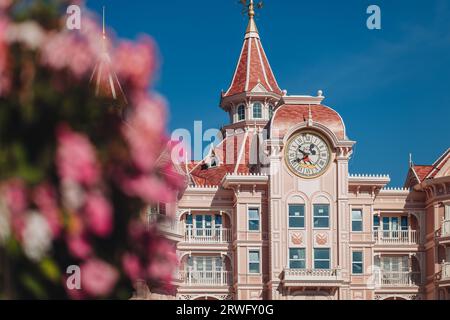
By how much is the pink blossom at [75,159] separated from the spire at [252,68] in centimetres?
4820

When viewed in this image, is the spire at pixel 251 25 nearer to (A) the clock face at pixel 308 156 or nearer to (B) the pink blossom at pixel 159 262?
(A) the clock face at pixel 308 156

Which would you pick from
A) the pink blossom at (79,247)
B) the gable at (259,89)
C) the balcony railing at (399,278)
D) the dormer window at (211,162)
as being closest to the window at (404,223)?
the balcony railing at (399,278)

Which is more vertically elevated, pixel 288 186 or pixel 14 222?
pixel 288 186

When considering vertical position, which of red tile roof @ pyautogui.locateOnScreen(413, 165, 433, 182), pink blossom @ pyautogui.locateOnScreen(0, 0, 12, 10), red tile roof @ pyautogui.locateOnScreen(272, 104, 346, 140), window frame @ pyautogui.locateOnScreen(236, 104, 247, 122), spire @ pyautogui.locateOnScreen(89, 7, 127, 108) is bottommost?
spire @ pyautogui.locateOnScreen(89, 7, 127, 108)

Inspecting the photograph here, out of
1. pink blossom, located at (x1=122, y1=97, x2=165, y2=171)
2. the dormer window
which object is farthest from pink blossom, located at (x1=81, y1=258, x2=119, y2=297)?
the dormer window

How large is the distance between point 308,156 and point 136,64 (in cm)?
3767

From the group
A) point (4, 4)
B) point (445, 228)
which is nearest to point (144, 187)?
point (4, 4)

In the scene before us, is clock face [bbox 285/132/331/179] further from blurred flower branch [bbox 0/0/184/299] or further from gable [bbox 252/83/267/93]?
blurred flower branch [bbox 0/0/184/299]

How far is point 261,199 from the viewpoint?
148 ft

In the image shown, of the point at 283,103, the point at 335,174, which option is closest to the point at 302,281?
the point at 335,174

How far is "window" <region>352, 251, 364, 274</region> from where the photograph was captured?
4450cm

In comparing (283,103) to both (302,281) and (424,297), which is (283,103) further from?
(424,297)

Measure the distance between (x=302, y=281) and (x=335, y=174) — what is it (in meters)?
5.57
